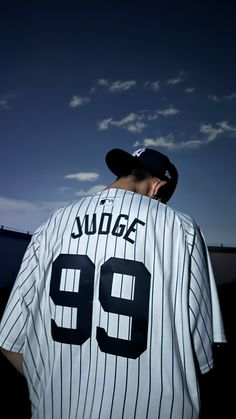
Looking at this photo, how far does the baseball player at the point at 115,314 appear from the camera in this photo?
1.21 m

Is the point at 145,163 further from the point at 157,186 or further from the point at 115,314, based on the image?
the point at 115,314

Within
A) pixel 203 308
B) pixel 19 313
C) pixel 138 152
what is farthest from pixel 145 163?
pixel 19 313

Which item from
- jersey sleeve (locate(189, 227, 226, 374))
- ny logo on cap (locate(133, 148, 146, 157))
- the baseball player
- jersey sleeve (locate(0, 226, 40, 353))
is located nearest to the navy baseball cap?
ny logo on cap (locate(133, 148, 146, 157))

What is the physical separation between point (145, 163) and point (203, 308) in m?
0.95

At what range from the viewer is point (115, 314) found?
1270 millimetres

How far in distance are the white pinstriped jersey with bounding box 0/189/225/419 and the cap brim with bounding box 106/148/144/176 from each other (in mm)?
326

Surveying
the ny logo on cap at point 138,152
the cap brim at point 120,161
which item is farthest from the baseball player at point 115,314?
the ny logo on cap at point 138,152

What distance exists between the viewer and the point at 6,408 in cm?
366

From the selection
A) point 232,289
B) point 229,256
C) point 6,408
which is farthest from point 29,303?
point 229,256

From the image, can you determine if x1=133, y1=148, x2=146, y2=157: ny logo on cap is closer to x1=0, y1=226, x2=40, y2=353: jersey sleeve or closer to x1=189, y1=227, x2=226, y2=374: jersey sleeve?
x1=189, y1=227, x2=226, y2=374: jersey sleeve

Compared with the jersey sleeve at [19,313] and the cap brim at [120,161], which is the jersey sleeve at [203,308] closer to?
the cap brim at [120,161]

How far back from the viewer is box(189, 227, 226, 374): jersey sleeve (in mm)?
1286

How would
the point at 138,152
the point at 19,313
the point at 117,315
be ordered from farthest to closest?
the point at 138,152 < the point at 19,313 < the point at 117,315

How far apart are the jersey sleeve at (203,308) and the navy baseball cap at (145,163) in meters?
0.53
